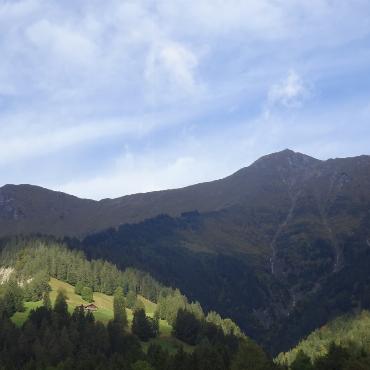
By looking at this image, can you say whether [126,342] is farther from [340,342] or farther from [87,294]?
[340,342]

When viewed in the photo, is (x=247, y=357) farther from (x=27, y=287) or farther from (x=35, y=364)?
(x=27, y=287)

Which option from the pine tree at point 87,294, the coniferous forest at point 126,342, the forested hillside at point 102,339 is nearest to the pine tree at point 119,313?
the forested hillside at point 102,339

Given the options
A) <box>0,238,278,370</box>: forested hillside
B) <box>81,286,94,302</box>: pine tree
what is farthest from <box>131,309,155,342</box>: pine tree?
<box>81,286,94,302</box>: pine tree

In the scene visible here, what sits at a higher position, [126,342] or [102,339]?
[102,339]

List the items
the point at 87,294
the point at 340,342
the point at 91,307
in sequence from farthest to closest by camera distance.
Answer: the point at 87,294 < the point at 91,307 < the point at 340,342

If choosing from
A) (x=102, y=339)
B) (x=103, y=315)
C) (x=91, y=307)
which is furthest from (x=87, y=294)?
(x=102, y=339)

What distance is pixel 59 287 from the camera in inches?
7781

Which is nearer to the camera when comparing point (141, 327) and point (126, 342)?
point (126, 342)

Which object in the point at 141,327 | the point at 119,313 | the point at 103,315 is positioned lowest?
the point at 141,327

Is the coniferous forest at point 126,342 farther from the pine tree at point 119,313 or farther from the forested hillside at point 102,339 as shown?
the pine tree at point 119,313

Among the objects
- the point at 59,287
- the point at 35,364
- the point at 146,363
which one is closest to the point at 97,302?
the point at 59,287

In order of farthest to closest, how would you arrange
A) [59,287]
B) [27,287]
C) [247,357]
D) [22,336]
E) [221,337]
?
[59,287], [27,287], [221,337], [22,336], [247,357]

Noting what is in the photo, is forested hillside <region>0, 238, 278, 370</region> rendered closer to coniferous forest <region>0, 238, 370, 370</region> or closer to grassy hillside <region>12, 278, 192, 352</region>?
coniferous forest <region>0, 238, 370, 370</region>

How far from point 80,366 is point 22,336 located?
28794mm
